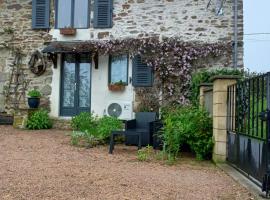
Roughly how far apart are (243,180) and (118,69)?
688 cm

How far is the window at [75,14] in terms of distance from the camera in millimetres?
11344

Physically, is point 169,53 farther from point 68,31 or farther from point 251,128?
point 251,128

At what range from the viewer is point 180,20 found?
1082 cm

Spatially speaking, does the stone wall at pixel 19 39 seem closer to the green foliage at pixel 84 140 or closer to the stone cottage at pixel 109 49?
the stone cottage at pixel 109 49

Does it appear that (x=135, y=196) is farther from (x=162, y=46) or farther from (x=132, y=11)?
(x=132, y=11)

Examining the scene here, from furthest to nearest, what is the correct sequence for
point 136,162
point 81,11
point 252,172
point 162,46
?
point 81,11
point 162,46
point 136,162
point 252,172

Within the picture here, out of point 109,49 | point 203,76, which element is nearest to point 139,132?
point 203,76

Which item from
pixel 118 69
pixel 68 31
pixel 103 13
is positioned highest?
pixel 103 13

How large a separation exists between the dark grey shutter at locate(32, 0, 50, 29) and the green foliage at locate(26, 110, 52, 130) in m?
2.63

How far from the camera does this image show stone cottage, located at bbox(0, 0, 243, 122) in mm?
10570

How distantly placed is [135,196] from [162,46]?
725 cm

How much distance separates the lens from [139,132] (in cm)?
721

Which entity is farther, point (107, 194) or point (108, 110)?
point (108, 110)

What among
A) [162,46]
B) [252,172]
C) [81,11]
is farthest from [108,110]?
[252,172]
